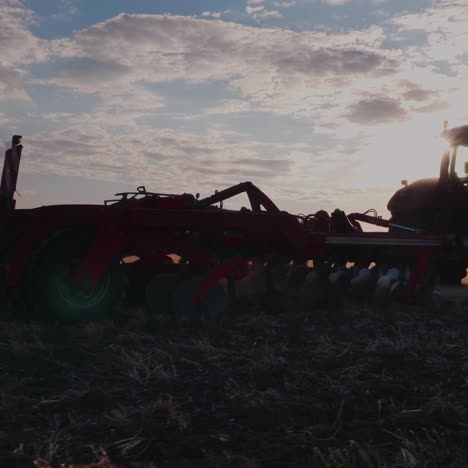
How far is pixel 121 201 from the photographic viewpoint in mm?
6117

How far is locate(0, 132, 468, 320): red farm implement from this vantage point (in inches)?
219

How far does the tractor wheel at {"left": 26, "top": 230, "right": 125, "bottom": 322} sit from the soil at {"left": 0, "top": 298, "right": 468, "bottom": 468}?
19 centimetres

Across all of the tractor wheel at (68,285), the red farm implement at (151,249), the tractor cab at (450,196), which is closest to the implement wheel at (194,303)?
the red farm implement at (151,249)

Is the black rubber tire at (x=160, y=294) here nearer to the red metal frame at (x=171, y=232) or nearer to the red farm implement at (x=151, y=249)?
the red farm implement at (x=151, y=249)

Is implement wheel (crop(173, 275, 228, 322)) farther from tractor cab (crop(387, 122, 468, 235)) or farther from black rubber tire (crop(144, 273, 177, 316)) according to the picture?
tractor cab (crop(387, 122, 468, 235))

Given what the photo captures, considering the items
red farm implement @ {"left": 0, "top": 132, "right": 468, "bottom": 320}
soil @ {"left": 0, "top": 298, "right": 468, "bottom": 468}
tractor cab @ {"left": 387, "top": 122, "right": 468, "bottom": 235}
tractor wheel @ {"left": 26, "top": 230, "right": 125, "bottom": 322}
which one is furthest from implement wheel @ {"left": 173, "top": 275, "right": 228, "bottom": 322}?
tractor cab @ {"left": 387, "top": 122, "right": 468, "bottom": 235}

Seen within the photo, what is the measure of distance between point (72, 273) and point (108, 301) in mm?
368

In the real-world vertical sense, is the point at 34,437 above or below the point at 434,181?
below

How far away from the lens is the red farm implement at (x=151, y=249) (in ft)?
18.3

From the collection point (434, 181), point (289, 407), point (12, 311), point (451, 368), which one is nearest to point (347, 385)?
point (289, 407)

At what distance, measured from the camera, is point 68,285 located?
222 inches

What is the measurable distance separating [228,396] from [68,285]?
8.57 feet

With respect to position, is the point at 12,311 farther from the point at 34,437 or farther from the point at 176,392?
the point at 34,437

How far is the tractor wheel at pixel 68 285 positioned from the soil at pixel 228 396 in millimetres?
192
